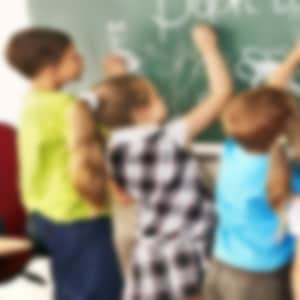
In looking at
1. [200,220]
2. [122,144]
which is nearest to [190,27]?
[122,144]

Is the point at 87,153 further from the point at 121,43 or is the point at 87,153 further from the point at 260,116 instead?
the point at 260,116

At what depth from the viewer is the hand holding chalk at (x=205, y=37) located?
1.48 meters

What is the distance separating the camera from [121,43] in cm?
159

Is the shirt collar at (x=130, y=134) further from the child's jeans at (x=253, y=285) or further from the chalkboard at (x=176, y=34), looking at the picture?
the child's jeans at (x=253, y=285)

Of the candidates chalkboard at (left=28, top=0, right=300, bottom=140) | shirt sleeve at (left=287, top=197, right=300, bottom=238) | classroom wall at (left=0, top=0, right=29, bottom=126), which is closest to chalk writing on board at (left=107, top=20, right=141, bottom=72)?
Result: chalkboard at (left=28, top=0, right=300, bottom=140)

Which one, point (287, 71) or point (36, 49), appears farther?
point (36, 49)

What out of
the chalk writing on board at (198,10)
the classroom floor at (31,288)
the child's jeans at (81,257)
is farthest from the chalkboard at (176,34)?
the classroom floor at (31,288)

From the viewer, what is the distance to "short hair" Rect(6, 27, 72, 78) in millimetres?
1622

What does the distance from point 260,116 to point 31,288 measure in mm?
806

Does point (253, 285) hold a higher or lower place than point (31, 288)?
higher

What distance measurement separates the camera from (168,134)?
59.5 inches

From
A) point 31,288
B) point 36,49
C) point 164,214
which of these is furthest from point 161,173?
point 31,288

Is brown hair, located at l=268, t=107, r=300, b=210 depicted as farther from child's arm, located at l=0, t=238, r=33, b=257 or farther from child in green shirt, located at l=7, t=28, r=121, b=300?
child's arm, located at l=0, t=238, r=33, b=257

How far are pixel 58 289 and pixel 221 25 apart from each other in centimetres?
76
